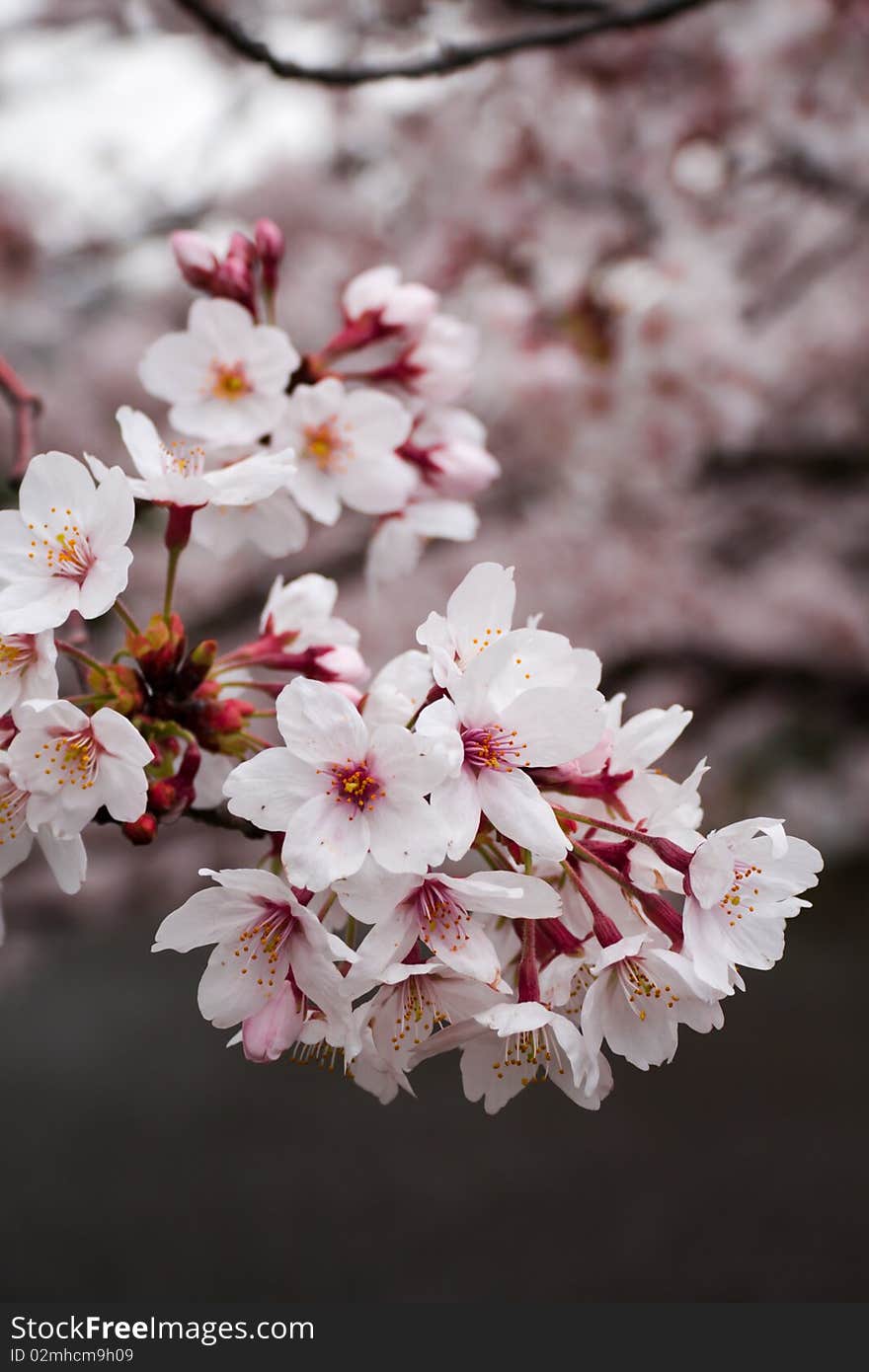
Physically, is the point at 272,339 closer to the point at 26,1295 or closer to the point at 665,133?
the point at 665,133

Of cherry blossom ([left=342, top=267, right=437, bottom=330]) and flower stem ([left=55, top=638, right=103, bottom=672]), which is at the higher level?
cherry blossom ([left=342, top=267, right=437, bottom=330])

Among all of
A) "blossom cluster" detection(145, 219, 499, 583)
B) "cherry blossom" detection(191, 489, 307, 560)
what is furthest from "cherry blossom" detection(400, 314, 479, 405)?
"cherry blossom" detection(191, 489, 307, 560)

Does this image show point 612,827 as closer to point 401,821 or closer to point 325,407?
point 401,821

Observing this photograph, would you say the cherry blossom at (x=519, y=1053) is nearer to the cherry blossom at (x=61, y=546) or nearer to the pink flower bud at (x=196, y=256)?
the cherry blossom at (x=61, y=546)

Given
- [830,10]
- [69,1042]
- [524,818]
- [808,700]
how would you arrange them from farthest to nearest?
[69,1042]
[808,700]
[830,10]
[524,818]

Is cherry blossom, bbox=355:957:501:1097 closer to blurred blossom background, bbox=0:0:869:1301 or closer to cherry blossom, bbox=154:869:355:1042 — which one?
cherry blossom, bbox=154:869:355:1042

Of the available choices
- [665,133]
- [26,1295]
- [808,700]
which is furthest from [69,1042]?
[665,133]
